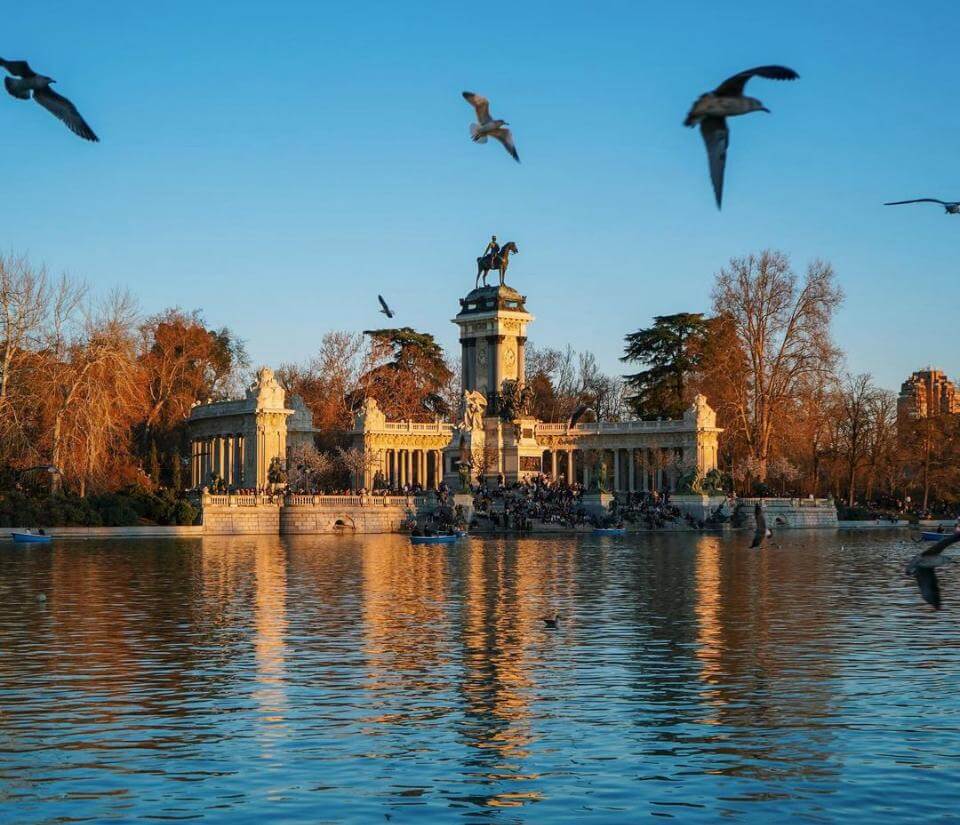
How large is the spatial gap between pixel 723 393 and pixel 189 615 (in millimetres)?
68504

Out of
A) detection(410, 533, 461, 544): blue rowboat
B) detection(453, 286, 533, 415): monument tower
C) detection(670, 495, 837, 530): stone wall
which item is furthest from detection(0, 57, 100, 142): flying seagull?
detection(453, 286, 533, 415): monument tower

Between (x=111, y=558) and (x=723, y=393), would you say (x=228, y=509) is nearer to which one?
(x=111, y=558)

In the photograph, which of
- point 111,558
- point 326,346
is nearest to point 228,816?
point 111,558

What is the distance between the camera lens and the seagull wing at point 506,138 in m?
15.1

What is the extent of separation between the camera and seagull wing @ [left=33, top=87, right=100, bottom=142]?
1295 cm

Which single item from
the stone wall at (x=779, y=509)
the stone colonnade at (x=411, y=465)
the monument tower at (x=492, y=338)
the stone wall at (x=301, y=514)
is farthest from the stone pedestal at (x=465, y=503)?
the stone colonnade at (x=411, y=465)

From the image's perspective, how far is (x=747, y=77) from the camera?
36.5ft

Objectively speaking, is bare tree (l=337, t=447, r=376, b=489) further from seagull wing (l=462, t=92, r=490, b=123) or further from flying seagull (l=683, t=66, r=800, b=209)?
flying seagull (l=683, t=66, r=800, b=209)

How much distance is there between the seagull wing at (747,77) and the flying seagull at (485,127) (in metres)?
4.10

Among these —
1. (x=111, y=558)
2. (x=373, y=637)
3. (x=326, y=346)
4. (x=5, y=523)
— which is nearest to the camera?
(x=373, y=637)

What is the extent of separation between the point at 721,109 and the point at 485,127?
5621mm

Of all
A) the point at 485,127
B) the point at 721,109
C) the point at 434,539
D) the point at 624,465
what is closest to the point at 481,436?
the point at 624,465

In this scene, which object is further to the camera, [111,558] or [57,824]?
[111,558]

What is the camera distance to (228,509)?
73.1 metres
